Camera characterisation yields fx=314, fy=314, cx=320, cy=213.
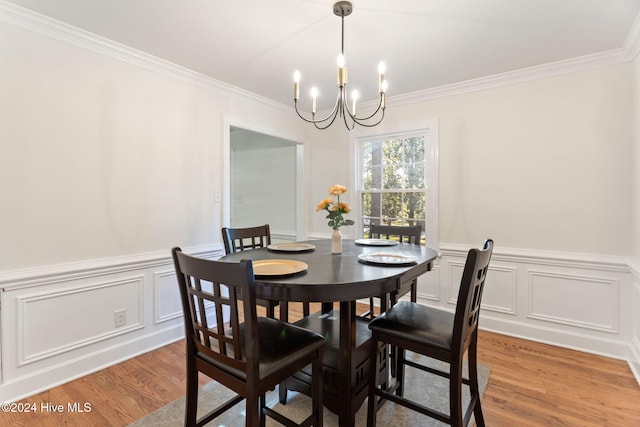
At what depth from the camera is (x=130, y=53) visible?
2.50 m

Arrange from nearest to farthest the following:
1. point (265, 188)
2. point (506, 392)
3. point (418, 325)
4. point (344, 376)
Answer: point (418, 325)
point (344, 376)
point (506, 392)
point (265, 188)

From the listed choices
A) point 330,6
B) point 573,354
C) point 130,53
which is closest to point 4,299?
point 130,53

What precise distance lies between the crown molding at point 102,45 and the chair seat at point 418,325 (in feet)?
8.83

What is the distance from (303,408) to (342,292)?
1007 mm

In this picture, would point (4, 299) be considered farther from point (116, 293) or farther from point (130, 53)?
point (130, 53)

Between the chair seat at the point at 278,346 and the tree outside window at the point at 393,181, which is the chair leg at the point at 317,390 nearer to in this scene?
the chair seat at the point at 278,346

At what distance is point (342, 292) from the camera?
140 cm

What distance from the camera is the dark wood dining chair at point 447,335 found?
142cm

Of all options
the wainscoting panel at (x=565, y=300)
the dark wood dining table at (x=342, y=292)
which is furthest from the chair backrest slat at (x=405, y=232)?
the wainscoting panel at (x=565, y=300)

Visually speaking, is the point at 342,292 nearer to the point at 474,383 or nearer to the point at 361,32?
the point at 474,383

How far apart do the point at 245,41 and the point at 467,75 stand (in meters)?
2.09

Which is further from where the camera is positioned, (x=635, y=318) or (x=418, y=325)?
(x=635, y=318)

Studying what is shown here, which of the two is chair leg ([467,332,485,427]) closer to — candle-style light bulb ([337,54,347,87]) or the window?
candle-style light bulb ([337,54,347,87])

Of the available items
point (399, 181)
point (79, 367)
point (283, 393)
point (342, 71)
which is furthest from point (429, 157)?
point (79, 367)
